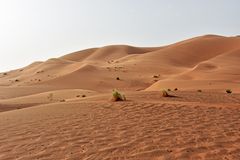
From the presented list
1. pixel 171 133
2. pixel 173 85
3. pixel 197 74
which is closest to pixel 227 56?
pixel 197 74

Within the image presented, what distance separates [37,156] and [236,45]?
2637 inches

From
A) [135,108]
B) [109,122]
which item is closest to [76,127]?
[109,122]

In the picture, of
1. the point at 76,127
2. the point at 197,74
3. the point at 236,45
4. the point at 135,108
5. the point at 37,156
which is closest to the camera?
the point at 37,156

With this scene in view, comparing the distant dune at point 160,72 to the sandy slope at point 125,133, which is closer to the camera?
the sandy slope at point 125,133

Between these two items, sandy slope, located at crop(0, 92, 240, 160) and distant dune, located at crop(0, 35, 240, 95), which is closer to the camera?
sandy slope, located at crop(0, 92, 240, 160)

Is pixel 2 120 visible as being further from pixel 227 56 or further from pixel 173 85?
pixel 227 56

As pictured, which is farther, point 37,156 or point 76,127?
point 76,127

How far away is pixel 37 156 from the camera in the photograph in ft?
21.9

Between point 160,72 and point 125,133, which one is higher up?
point 125,133

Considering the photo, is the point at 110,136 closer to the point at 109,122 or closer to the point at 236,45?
the point at 109,122

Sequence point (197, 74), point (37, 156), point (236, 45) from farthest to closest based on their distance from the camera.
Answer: point (236, 45)
point (197, 74)
point (37, 156)

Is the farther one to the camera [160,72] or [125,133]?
[160,72]

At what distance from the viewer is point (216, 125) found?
8.78 m

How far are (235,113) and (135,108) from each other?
311 cm
